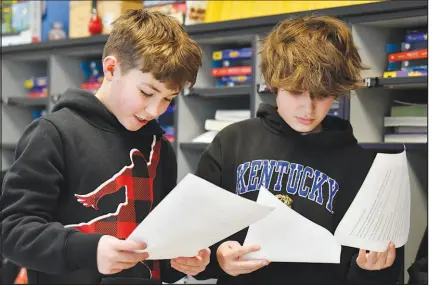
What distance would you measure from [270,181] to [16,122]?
2873mm

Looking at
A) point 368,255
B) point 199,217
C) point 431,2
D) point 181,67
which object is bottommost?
point 368,255

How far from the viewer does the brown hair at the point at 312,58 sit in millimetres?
1500

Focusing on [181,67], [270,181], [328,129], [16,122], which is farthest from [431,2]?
[16,122]

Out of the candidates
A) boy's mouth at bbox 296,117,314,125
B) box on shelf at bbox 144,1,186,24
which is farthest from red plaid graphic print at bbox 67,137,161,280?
box on shelf at bbox 144,1,186,24

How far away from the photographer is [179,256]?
1.23 m

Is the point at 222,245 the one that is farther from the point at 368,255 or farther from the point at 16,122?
the point at 16,122

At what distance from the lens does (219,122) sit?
3186 mm

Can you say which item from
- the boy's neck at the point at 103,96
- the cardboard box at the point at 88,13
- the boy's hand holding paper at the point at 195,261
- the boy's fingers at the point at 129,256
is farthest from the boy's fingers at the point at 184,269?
the cardboard box at the point at 88,13

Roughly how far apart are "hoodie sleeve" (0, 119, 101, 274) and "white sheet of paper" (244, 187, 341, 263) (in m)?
0.32

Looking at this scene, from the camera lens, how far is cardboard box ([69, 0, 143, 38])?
3.77 m

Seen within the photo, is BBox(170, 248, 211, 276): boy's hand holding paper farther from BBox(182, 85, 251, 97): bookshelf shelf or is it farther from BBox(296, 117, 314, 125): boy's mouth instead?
BBox(182, 85, 251, 97): bookshelf shelf

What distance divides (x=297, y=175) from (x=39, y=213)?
57 cm

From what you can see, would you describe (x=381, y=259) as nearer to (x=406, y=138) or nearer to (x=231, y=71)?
(x=406, y=138)

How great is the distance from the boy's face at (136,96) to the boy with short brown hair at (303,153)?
0.84ft
